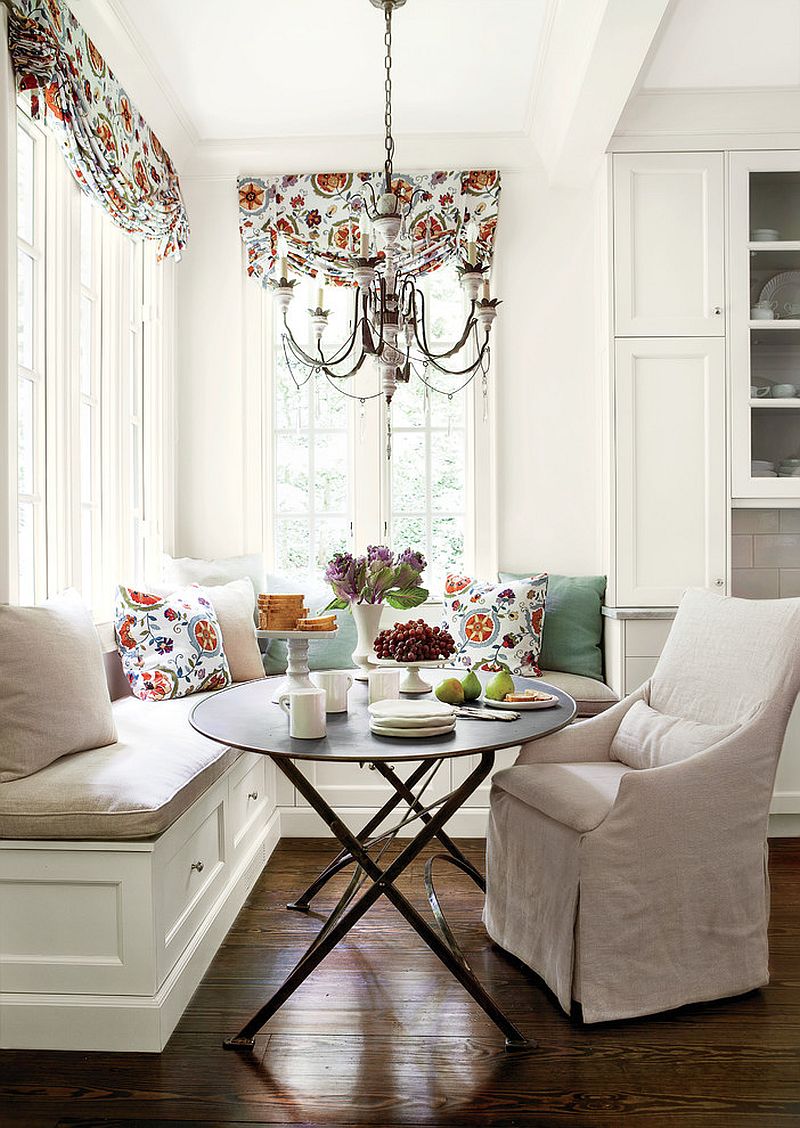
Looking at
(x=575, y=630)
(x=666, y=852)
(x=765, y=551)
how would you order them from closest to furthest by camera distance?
(x=666, y=852) < (x=575, y=630) < (x=765, y=551)

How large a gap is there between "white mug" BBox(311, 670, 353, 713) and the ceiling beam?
202 cm

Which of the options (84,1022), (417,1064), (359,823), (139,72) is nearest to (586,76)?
(139,72)

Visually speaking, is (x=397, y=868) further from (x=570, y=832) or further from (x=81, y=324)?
(x=81, y=324)

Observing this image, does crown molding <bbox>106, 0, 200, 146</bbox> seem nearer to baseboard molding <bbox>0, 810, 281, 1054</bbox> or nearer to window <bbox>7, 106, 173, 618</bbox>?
window <bbox>7, 106, 173, 618</bbox>

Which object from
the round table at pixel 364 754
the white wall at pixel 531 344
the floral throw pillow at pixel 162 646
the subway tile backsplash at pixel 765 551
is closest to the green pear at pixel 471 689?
the round table at pixel 364 754

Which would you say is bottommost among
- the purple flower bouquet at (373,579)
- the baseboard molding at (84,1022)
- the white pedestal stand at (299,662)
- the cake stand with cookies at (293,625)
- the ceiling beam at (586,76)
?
the baseboard molding at (84,1022)

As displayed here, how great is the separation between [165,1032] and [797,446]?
9.84ft

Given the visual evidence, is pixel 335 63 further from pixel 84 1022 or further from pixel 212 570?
pixel 84 1022

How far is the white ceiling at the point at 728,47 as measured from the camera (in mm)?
2854

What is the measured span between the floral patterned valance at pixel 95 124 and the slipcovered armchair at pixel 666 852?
2.25 m

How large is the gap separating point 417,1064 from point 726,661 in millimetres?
1259

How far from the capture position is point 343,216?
12.6 ft

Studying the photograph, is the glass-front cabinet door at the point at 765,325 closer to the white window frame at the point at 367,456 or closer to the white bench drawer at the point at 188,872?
the white window frame at the point at 367,456

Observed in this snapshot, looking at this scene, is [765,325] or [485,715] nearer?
[485,715]
